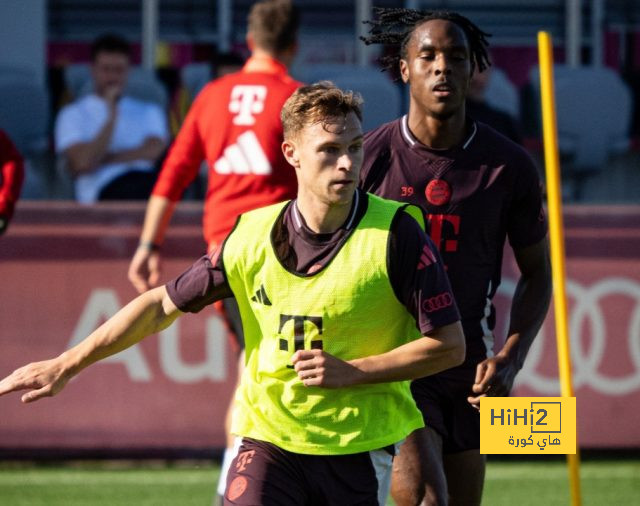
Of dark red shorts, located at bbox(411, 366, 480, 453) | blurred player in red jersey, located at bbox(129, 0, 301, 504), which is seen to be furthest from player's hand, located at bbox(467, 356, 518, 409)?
blurred player in red jersey, located at bbox(129, 0, 301, 504)

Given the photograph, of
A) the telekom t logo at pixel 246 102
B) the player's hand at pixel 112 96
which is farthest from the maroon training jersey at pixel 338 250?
the player's hand at pixel 112 96

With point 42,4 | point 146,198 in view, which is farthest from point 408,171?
point 42,4

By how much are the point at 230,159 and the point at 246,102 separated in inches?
11.8

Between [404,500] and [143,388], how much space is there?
146 inches

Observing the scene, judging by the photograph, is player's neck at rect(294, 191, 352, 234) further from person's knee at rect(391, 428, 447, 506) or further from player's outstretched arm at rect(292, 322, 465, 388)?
person's knee at rect(391, 428, 447, 506)

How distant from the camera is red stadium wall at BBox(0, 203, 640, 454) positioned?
816 centimetres

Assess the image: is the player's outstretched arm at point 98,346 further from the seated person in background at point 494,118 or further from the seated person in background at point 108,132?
the seated person in background at point 108,132

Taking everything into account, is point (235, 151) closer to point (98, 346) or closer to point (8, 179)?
point (8, 179)

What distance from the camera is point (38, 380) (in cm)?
404

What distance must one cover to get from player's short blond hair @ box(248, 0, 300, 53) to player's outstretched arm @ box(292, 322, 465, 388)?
337 centimetres

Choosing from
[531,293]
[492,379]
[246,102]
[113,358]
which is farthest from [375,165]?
[113,358]

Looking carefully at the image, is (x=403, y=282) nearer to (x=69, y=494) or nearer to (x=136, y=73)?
(x=69, y=494)

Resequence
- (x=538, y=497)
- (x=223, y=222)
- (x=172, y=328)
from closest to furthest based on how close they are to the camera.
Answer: (x=223, y=222) < (x=538, y=497) < (x=172, y=328)

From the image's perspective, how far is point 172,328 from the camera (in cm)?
816
